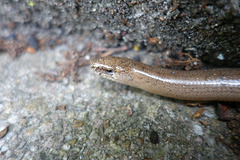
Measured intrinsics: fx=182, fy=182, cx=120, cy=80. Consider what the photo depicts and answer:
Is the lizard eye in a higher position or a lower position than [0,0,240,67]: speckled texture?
lower

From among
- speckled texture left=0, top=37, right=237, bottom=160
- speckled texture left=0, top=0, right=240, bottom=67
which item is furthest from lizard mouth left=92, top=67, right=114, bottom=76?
speckled texture left=0, top=0, right=240, bottom=67

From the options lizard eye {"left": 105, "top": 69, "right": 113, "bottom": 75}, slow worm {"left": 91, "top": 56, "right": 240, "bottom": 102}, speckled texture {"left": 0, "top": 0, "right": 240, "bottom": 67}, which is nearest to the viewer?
speckled texture {"left": 0, "top": 0, "right": 240, "bottom": 67}

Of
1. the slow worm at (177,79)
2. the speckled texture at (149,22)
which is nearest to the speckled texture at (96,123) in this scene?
the slow worm at (177,79)

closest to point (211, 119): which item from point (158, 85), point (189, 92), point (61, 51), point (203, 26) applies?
point (189, 92)

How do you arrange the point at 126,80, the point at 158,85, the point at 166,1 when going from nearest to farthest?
the point at 166,1 → the point at 158,85 → the point at 126,80

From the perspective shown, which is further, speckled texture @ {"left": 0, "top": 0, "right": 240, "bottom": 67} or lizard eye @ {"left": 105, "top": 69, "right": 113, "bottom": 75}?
lizard eye @ {"left": 105, "top": 69, "right": 113, "bottom": 75}

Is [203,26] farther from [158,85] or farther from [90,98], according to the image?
[90,98]

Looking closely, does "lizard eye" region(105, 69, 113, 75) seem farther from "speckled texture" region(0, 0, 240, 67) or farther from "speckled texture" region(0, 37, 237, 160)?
"speckled texture" region(0, 0, 240, 67)

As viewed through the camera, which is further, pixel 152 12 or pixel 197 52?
pixel 197 52
